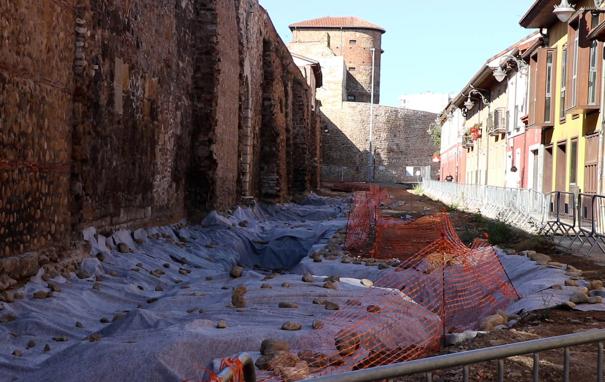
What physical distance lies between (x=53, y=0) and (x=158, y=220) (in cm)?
512

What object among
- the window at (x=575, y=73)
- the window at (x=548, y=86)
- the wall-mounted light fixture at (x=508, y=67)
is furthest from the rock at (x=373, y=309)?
the wall-mounted light fixture at (x=508, y=67)

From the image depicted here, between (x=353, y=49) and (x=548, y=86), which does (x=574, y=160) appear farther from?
(x=353, y=49)

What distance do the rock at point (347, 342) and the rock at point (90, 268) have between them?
3.98 meters

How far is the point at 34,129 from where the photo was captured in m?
8.34

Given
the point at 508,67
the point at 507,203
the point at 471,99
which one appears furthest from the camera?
the point at 471,99

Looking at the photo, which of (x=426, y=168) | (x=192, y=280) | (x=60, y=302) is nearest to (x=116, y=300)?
(x=60, y=302)

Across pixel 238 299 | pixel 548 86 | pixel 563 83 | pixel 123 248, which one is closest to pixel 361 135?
pixel 548 86

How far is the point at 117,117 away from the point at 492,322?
590 cm

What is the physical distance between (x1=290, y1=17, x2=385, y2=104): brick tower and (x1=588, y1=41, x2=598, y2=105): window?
183 feet

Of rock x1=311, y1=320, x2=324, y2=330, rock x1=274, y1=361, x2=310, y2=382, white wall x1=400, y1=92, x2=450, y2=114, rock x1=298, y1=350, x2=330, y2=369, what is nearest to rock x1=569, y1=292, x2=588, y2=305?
rock x1=311, y1=320, x2=324, y2=330

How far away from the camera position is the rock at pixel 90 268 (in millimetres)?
9186

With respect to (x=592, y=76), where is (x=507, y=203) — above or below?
below

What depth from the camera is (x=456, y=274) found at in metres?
9.98

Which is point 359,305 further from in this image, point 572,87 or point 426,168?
point 426,168
